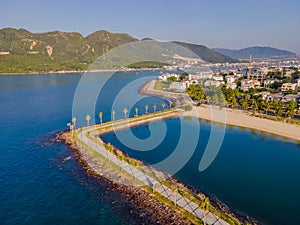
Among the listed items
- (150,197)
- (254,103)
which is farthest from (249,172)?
(254,103)

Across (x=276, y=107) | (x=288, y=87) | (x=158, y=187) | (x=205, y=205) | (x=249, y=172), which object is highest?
(x=288, y=87)

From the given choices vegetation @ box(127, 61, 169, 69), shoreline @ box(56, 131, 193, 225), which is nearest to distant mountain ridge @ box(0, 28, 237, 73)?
vegetation @ box(127, 61, 169, 69)

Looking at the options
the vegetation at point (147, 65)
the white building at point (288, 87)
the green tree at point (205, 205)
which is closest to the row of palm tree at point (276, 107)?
the white building at point (288, 87)

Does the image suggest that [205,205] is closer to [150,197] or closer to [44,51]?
[150,197]

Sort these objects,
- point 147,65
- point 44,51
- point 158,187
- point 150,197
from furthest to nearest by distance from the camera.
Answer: point 147,65
point 44,51
point 158,187
point 150,197

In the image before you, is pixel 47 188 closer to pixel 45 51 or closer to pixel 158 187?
pixel 158 187

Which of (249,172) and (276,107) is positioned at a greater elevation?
(276,107)

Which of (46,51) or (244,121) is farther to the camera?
(46,51)

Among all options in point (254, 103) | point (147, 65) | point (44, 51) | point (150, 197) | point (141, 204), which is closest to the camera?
point (141, 204)

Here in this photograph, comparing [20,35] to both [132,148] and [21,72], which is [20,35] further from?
[132,148]
